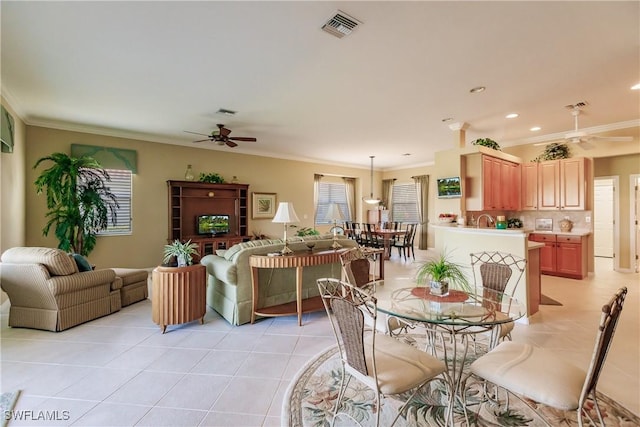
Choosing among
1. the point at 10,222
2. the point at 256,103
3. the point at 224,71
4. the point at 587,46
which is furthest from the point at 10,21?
the point at 587,46

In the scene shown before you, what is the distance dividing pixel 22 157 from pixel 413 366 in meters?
6.38

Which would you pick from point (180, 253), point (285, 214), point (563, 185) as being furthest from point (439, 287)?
point (563, 185)

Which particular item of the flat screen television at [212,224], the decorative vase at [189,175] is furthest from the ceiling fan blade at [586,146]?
the decorative vase at [189,175]

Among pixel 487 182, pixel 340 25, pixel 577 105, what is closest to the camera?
pixel 340 25

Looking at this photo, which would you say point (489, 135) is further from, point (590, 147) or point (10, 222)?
point (10, 222)

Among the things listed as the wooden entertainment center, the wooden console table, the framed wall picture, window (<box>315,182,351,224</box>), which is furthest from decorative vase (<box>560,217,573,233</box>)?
the wooden entertainment center

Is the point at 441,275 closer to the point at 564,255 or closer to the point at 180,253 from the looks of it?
the point at 180,253

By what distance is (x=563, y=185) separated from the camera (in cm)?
570

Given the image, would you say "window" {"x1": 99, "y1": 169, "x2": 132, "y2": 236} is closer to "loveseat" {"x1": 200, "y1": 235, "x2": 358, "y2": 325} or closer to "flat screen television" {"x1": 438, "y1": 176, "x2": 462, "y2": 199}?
"loveseat" {"x1": 200, "y1": 235, "x2": 358, "y2": 325}

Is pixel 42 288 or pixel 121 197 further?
pixel 121 197

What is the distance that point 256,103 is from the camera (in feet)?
13.8

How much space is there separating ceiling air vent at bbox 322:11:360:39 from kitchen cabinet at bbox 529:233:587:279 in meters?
5.77

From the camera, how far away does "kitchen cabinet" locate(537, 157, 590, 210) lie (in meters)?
5.52

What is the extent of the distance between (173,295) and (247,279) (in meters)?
0.80
